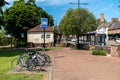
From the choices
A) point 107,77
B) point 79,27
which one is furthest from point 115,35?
point 107,77

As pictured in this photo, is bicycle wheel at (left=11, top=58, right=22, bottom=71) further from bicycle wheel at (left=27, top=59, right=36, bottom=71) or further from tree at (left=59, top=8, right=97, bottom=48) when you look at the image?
tree at (left=59, top=8, right=97, bottom=48)

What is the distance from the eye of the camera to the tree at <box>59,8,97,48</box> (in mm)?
50625

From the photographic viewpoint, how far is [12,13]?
75.4m

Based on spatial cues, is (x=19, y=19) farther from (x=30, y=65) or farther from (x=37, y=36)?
(x=30, y=65)

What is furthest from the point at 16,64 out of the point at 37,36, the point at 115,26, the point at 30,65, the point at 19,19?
the point at 115,26

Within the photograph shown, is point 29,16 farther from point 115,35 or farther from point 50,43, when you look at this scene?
point 115,35

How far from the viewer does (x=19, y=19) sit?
7319 cm

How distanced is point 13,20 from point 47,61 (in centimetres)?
5546

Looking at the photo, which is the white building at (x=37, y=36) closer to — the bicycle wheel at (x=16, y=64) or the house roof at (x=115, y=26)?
the house roof at (x=115, y=26)

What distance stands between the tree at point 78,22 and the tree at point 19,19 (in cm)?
2187

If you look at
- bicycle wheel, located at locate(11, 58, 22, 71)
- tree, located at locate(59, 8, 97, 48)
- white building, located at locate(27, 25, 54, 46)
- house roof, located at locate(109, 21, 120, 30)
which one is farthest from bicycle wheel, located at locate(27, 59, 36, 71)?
house roof, located at locate(109, 21, 120, 30)

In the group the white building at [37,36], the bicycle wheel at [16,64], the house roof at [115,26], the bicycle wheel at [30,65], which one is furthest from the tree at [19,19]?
the bicycle wheel at [30,65]

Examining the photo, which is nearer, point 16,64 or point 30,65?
point 30,65

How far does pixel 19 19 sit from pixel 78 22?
86.3ft
